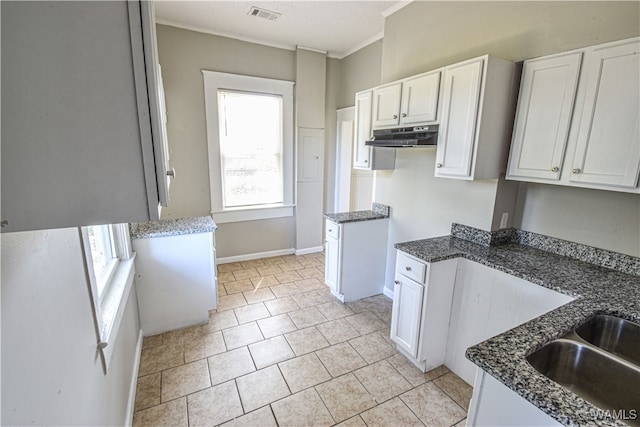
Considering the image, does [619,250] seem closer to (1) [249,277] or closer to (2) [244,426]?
(2) [244,426]

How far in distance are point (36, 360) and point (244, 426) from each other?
1.37 m

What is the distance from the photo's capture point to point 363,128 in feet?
9.84

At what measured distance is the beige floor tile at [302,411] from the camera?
180 centimetres

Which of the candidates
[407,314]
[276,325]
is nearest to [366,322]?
[407,314]

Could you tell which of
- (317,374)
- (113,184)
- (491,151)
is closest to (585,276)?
(491,151)

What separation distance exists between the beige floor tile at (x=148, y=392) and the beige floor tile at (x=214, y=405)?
0.73 feet

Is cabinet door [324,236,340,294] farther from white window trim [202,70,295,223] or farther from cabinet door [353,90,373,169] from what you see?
white window trim [202,70,295,223]

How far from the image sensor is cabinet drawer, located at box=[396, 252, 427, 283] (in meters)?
2.09

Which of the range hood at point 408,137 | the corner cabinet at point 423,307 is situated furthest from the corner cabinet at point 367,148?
the corner cabinet at point 423,307

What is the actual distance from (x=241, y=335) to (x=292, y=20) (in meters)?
3.28

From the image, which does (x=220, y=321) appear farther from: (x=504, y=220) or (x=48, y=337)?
(x=504, y=220)

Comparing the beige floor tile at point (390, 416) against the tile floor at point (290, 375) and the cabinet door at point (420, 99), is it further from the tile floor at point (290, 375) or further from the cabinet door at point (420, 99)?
the cabinet door at point (420, 99)

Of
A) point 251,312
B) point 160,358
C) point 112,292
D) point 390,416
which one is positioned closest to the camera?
point 112,292

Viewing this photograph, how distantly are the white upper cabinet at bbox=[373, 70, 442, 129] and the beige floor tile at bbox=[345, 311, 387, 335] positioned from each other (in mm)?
1833
